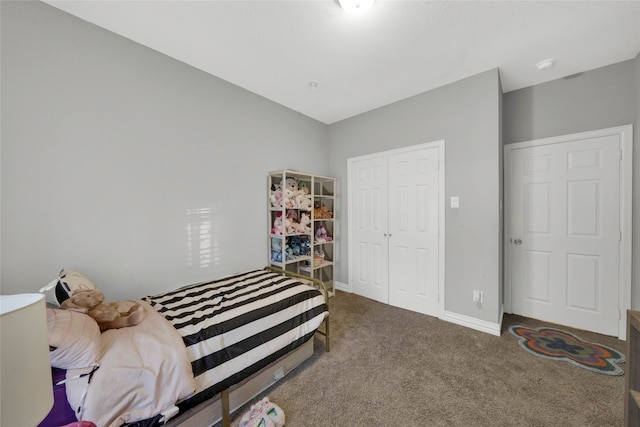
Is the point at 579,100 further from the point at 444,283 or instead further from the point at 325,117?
the point at 325,117

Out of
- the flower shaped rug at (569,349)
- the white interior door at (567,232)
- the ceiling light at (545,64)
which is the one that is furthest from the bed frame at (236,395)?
the ceiling light at (545,64)

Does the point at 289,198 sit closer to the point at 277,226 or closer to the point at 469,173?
the point at 277,226

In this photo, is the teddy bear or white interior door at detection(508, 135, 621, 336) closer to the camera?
white interior door at detection(508, 135, 621, 336)

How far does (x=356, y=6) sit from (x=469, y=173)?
184cm

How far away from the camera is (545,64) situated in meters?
2.10

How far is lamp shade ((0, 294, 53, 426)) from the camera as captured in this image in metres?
0.50

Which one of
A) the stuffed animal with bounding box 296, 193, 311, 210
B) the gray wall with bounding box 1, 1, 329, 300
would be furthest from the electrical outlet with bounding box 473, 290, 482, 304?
the gray wall with bounding box 1, 1, 329, 300

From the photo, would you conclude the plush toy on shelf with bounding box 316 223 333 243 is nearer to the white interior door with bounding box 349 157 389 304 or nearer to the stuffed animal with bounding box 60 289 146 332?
the white interior door with bounding box 349 157 389 304

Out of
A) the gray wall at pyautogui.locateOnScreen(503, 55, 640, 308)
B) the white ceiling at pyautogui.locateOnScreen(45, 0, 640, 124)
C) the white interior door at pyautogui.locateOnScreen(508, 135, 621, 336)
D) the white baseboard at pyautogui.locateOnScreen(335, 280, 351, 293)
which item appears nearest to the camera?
the white ceiling at pyautogui.locateOnScreen(45, 0, 640, 124)

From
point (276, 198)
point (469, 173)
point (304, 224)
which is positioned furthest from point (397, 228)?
point (276, 198)

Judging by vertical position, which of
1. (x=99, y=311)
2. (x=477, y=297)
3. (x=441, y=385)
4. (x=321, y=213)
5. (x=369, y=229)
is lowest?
(x=441, y=385)

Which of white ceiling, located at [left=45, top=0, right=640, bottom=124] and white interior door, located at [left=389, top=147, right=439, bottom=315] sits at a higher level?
white ceiling, located at [left=45, top=0, right=640, bottom=124]

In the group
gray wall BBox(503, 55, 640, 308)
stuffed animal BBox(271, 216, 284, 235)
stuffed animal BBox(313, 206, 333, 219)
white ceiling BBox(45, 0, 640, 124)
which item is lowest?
stuffed animal BBox(271, 216, 284, 235)

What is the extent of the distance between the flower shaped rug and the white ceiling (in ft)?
8.40
